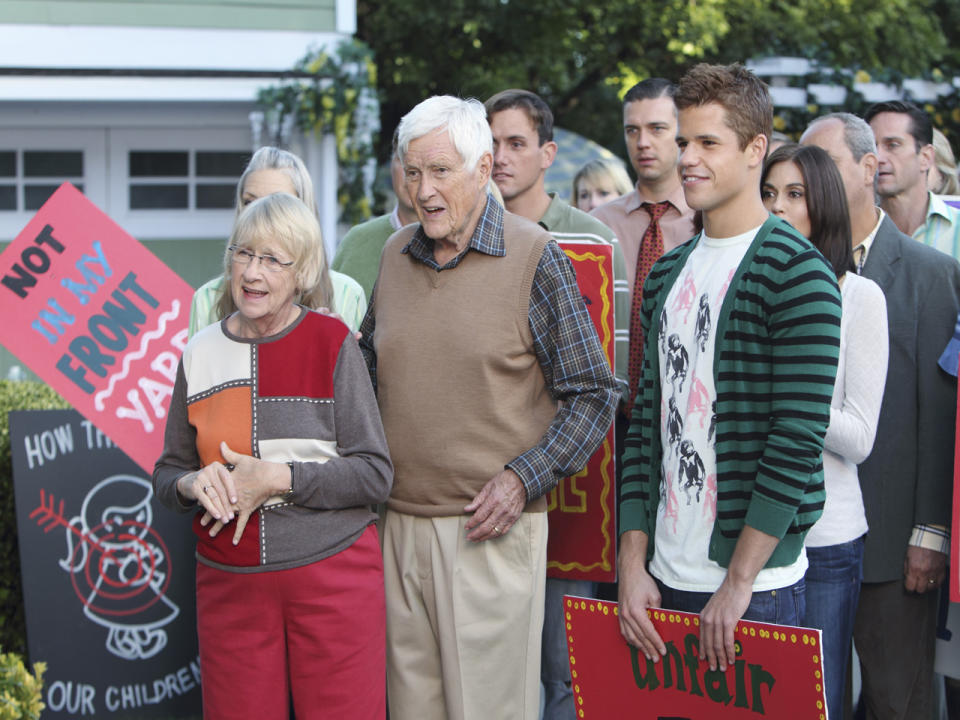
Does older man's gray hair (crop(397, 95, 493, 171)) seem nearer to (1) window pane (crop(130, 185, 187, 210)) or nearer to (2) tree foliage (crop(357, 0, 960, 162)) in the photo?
(1) window pane (crop(130, 185, 187, 210))

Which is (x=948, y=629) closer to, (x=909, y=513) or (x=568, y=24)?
(x=909, y=513)

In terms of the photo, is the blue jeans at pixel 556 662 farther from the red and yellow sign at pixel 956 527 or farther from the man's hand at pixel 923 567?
the red and yellow sign at pixel 956 527

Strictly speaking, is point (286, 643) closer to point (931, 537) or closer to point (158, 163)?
point (931, 537)

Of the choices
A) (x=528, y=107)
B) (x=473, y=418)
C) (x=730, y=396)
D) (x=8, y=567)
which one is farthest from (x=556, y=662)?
(x=8, y=567)

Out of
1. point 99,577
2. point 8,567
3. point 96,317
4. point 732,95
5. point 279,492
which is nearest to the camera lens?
point 732,95

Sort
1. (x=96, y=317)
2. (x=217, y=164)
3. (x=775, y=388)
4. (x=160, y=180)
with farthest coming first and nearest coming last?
1. (x=217, y=164)
2. (x=160, y=180)
3. (x=96, y=317)
4. (x=775, y=388)

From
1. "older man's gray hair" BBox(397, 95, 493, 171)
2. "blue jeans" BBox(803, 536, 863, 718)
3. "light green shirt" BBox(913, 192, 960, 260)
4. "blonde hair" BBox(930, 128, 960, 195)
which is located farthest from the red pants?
"blonde hair" BBox(930, 128, 960, 195)

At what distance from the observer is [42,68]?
8.57 metres

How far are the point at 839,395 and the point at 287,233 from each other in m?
1.46

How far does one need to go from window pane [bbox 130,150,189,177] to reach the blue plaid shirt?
726 centimetres

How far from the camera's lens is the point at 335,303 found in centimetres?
336

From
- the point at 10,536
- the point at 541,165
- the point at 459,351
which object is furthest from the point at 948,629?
the point at 10,536

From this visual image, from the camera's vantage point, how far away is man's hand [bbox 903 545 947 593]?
3150 millimetres

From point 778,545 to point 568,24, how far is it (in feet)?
39.8
